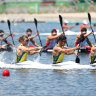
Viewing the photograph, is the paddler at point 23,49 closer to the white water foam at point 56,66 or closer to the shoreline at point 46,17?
the white water foam at point 56,66

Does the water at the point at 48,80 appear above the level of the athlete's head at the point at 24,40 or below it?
below

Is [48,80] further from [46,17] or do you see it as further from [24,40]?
[46,17]

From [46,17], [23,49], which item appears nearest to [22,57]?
[23,49]

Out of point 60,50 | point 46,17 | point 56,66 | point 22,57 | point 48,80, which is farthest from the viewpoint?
point 46,17

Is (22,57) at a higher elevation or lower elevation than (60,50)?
lower

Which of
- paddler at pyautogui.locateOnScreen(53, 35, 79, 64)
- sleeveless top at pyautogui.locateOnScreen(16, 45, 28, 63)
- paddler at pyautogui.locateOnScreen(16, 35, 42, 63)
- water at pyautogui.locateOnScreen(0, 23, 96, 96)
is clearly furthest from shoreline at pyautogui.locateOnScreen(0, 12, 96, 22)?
water at pyautogui.locateOnScreen(0, 23, 96, 96)

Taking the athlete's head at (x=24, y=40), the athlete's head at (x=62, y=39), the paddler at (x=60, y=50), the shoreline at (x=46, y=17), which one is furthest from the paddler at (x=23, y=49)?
the shoreline at (x=46, y=17)

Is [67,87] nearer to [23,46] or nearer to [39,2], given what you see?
[23,46]

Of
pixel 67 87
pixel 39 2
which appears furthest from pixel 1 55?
pixel 39 2

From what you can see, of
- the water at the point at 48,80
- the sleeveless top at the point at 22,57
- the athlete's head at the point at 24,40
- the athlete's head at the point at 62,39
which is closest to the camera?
the water at the point at 48,80

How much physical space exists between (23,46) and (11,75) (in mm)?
2554

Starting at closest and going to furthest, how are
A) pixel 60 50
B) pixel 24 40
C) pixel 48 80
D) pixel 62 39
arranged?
1. pixel 48 80
2. pixel 62 39
3. pixel 60 50
4. pixel 24 40

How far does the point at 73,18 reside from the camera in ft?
384

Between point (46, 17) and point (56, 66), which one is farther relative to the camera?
point (46, 17)
